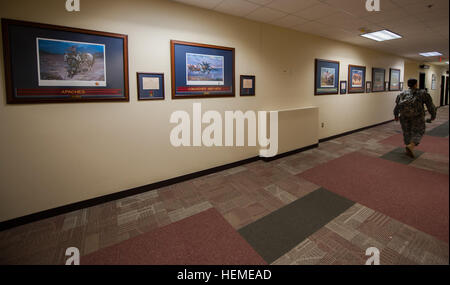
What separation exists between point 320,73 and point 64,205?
509 cm

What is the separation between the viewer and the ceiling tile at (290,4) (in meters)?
2.93

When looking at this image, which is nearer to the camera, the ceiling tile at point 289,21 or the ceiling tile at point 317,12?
the ceiling tile at point 317,12

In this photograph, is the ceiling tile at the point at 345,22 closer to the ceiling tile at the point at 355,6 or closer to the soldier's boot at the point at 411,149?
the ceiling tile at the point at 355,6

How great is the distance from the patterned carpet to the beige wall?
0.93ft

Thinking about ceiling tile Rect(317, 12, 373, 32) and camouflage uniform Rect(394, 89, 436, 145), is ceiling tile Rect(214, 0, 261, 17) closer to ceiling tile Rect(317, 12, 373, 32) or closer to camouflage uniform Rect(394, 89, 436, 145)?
ceiling tile Rect(317, 12, 373, 32)

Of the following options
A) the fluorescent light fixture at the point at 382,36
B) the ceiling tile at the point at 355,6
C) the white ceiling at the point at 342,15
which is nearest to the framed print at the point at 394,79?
the white ceiling at the point at 342,15

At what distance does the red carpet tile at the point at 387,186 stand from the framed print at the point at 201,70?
1.88 meters

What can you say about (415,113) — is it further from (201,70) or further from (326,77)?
(201,70)

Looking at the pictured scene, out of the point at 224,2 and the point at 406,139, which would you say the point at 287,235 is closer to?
the point at 224,2

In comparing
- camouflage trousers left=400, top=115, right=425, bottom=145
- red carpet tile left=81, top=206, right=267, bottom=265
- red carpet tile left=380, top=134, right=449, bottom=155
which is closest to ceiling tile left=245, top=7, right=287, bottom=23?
camouflage trousers left=400, top=115, right=425, bottom=145

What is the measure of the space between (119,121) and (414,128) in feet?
15.7

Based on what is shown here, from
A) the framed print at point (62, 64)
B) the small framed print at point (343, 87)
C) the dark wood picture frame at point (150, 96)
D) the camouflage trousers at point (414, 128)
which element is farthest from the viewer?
the small framed print at point (343, 87)

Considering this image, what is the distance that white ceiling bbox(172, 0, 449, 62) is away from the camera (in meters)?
2.97

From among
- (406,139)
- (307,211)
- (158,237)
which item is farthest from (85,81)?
(406,139)
